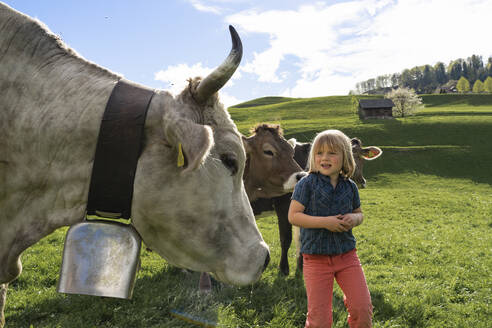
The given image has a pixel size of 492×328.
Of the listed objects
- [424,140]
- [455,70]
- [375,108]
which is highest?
[455,70]

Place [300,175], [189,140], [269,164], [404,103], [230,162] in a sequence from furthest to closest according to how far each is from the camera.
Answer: [404,103] → [269,164] → [300,175] → [230,162] → [189,140]

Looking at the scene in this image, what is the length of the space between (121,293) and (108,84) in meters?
1.16

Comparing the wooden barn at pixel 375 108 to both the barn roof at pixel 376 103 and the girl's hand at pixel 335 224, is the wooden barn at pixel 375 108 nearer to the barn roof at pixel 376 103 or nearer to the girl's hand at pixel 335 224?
the barn roof at pixel 376 103

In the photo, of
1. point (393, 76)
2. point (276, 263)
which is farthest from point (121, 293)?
point (393, 76)

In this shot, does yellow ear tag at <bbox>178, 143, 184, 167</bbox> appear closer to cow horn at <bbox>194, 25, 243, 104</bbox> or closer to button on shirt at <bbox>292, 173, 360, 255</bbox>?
cow horn at <bbox>194, 25, 243, 104</bbox>

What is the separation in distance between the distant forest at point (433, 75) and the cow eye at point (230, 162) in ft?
554

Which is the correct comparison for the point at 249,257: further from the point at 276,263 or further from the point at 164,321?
the point at 276,263

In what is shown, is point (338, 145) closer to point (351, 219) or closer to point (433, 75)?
point (351, 219)

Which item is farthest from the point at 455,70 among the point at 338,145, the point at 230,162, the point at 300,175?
the point at 230,162

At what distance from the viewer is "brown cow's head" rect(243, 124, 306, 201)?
6.49 metres

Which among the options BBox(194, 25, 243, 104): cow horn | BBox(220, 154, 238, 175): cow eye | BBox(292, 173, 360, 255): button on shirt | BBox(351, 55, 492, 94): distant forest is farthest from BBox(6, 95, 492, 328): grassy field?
BBox(351, 55, 492, 94): distant forest

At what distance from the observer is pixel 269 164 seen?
6.54m

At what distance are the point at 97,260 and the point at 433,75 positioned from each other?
18946 cm

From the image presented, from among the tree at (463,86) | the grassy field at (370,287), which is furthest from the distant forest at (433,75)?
the grassy field at (370,287)
